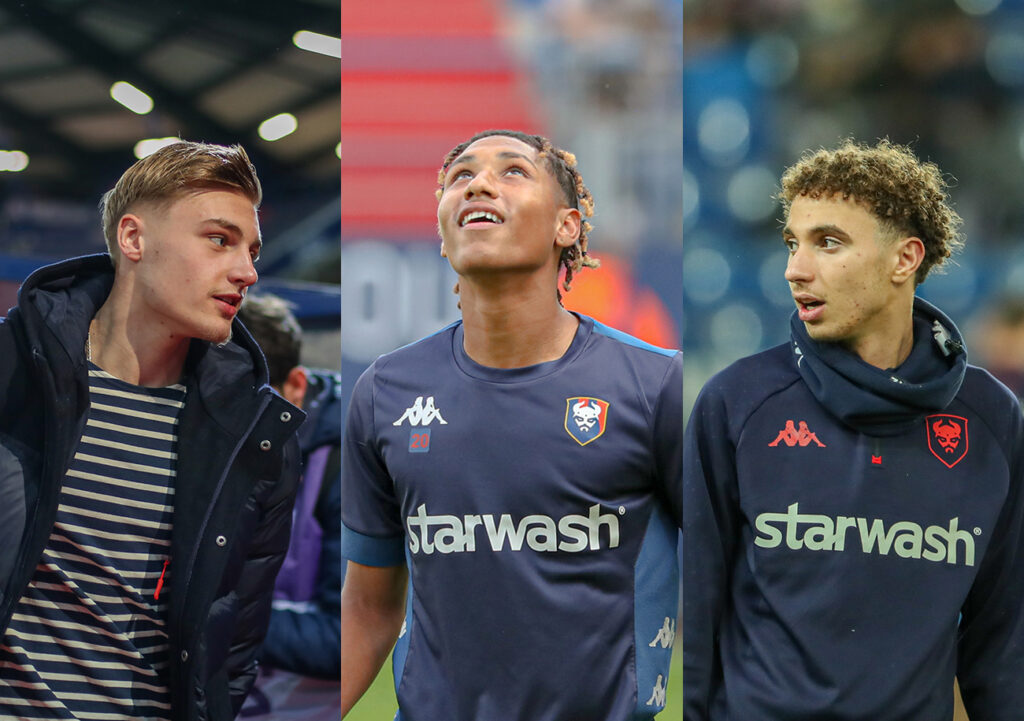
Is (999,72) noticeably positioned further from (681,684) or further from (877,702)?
(681,684)

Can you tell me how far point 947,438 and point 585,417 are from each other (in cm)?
88

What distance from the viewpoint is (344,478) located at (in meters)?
2.67

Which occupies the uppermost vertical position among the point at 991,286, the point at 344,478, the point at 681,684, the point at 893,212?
the point at 893,212

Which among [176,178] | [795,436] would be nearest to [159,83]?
[176,178]

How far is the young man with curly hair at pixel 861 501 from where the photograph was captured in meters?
2.38

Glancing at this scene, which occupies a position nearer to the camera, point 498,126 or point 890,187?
point 890,187

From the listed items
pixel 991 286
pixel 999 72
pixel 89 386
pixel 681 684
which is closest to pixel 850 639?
pixel 681 684

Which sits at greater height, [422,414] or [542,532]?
[422,414]

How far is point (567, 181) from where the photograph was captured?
2570 mm

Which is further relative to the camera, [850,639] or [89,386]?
[89,386]

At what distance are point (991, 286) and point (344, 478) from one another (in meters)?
1.74

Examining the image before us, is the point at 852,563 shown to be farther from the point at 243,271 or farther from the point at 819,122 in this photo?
the point at 243,271

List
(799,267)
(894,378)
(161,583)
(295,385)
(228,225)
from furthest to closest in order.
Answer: (295,385) < (228,225) < (161,583) < (799,267) < (894,378)

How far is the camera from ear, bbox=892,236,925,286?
Result: 96.7 inches
